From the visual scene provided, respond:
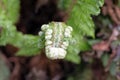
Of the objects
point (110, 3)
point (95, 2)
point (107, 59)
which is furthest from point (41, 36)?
point (110, 3)

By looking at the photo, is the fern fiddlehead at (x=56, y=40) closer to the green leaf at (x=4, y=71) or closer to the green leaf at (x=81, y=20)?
the green leaf at (x=81, y=20)

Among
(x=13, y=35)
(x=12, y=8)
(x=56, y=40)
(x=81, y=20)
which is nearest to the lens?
(x=56, y=40)

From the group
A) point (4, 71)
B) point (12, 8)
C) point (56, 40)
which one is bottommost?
point (4, 71)

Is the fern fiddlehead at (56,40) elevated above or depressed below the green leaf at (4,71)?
above

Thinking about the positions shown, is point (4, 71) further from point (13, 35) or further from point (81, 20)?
point (81, 20)

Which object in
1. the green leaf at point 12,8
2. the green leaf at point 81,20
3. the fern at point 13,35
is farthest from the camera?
the green leaf at point 12,8

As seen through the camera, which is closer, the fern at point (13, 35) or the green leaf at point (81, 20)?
the green leaf at point (81, 20)

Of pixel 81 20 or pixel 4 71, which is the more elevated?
pixel 81 20

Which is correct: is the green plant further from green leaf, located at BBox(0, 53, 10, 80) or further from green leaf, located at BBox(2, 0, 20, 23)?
green leaf, located at BBox(0, 53, 10, 80)

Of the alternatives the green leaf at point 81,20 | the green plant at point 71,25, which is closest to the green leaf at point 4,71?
the green plant at point 71,25

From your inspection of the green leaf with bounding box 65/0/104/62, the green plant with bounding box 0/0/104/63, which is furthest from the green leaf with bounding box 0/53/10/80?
the green leaf with bounding box 65/0/104/62

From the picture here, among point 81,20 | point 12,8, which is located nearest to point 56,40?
point 81,20
